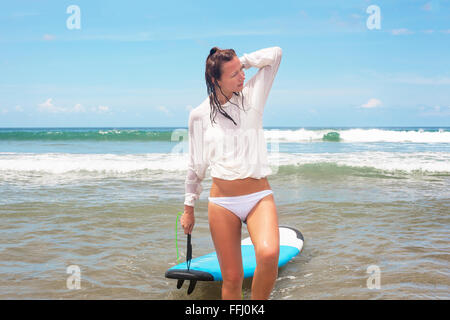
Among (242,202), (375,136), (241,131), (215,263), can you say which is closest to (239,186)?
(242,202)

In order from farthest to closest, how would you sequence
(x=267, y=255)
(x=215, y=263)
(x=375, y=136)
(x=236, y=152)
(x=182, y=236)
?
(x=375, y=136)
(x=182, y=236)
(x=215, y=263)
(x=236, y=152)
(x=267, y=255)

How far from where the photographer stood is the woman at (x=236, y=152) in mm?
2434

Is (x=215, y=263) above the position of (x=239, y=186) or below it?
below

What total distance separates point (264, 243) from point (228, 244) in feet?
0.86

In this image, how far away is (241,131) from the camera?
2471 millimetres

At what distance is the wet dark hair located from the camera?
2.44m

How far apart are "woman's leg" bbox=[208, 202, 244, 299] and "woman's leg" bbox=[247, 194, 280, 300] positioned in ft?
0.37

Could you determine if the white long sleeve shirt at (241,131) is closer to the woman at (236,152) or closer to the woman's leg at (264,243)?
the woman at (236,152)

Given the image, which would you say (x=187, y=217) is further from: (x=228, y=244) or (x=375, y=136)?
(x=375, y=136)
